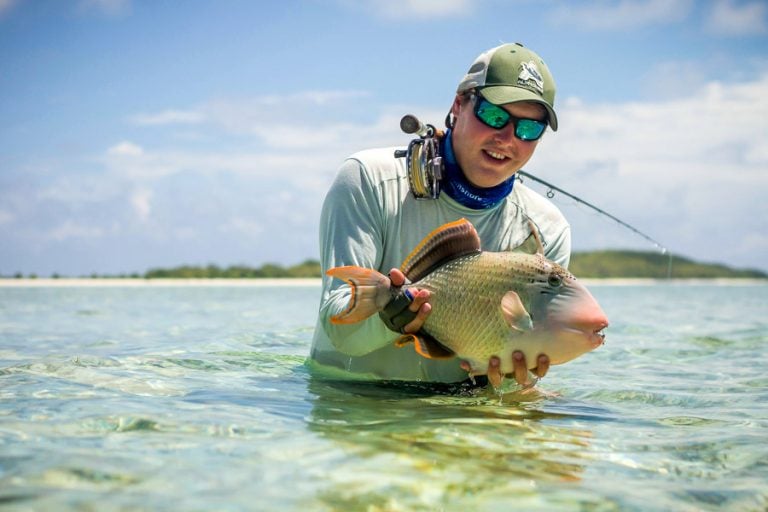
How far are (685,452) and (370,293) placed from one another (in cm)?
165

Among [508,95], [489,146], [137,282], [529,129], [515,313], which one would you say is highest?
[508,95]

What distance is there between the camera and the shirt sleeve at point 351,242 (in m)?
4.32

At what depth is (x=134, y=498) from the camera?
2.70 metres

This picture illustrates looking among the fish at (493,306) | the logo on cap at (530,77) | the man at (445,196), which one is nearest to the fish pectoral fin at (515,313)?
the fish at (493,306)

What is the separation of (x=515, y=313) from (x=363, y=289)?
2.35ft

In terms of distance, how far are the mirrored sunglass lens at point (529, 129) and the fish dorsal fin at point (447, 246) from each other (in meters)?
0.98

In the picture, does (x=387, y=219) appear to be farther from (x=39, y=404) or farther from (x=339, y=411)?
(x=39, y=404)

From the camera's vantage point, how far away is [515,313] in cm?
372

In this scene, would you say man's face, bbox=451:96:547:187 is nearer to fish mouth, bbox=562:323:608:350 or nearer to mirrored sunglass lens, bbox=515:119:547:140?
mirrored sunglass lens, bbox=515:119:547:140

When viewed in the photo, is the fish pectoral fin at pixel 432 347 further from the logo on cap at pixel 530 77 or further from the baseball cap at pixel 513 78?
the logo on cap at pixel 530 77

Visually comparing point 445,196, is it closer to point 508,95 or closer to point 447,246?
point 508,95

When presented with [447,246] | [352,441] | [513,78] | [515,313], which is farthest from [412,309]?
[513,78]

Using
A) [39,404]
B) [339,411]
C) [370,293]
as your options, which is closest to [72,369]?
[39,404]

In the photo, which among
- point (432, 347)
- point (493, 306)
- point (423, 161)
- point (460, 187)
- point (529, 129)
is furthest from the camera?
point (460, 187)
